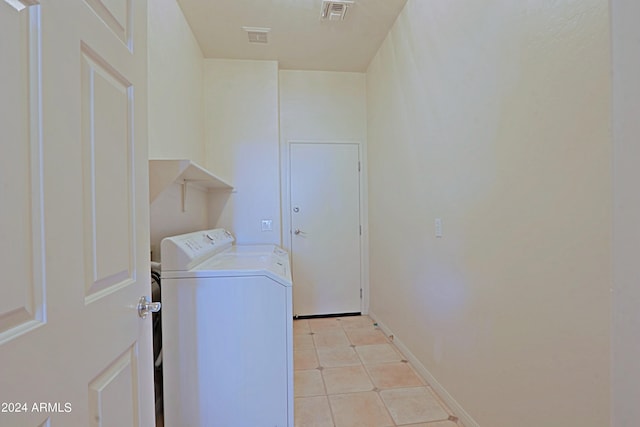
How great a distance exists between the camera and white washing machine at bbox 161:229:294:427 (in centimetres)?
151

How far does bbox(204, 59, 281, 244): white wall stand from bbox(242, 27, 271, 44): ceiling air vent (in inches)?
14.6

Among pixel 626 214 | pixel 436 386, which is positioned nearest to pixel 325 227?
pixel 436 386

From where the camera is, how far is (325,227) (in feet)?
11.2

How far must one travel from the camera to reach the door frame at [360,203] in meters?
3.33

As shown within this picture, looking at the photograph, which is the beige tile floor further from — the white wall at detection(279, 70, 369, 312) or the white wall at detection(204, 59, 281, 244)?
the white wall at detection(204, 59, 281, 244)

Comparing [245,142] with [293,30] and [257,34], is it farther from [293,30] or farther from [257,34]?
[293,30]

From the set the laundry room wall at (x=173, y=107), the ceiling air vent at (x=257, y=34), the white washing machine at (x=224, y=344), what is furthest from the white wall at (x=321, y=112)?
the white washing machine at (x=224, y=344)

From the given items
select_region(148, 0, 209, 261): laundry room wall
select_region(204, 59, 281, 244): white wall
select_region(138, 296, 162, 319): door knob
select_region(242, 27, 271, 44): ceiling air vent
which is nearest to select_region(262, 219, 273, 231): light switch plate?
select_region(204, 59, 281, 244): white wall

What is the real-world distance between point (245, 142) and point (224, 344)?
6.90 ft

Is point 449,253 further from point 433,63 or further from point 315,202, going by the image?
point 315,202

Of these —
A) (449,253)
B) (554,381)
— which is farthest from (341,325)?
(554,381)

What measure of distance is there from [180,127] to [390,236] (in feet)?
6.45

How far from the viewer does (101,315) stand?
0.73 metres

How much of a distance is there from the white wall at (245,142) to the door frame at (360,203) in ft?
0.68
